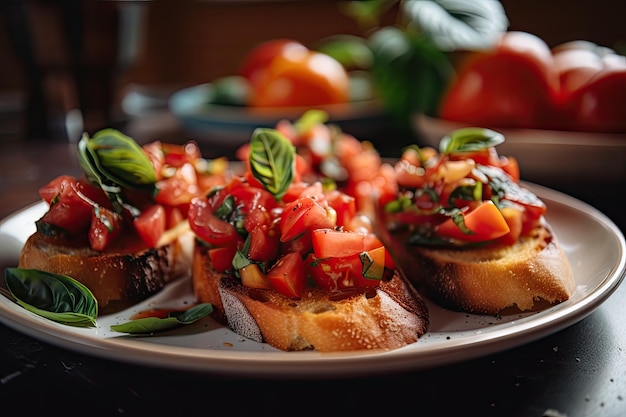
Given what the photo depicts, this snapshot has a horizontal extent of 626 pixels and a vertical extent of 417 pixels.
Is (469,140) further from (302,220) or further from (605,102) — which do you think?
(605,102)

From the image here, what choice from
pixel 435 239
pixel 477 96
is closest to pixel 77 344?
pixel 435 239

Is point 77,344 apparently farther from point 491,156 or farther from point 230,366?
point 491,156

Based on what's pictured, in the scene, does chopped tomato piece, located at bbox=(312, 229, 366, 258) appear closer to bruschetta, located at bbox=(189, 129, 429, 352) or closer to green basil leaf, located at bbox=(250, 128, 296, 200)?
bruschetta, located at bbox=(189, 129, 429, 352)

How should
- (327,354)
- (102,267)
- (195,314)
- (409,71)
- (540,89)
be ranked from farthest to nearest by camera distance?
(409,71)
(540,89)
(102,267)
(195,314)
(327,354)

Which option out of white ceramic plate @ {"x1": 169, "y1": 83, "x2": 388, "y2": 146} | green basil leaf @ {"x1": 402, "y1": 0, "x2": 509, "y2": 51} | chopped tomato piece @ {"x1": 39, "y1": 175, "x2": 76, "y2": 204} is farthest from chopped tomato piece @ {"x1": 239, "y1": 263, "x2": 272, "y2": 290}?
white ceramic plate @ {"x1": 169, "y1": 83, "x2": 388, "y2": 146}

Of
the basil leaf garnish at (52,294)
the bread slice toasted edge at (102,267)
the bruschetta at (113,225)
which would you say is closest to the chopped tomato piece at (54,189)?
the bruschetta at (113,225)

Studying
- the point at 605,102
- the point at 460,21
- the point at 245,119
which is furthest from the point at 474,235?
the point at 245,119
